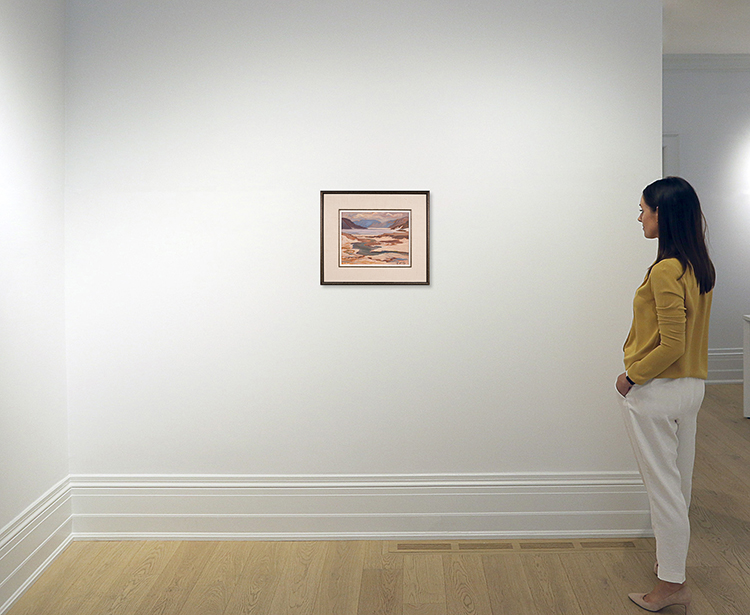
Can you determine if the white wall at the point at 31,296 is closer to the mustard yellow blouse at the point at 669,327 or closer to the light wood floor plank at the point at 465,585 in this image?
the light wood floor plank at the point at 465,585

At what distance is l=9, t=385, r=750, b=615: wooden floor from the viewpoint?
2.33m

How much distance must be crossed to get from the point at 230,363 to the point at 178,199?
2.65 feet

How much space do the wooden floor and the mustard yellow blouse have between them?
0.91m

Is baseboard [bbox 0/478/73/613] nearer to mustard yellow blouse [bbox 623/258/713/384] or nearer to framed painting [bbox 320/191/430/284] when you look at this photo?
framed painting [bbox 320/191/430/284]

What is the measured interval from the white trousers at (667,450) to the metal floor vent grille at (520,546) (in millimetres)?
541

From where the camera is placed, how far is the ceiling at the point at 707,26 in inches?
143

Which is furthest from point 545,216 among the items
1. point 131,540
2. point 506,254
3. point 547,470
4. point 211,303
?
point 131,540

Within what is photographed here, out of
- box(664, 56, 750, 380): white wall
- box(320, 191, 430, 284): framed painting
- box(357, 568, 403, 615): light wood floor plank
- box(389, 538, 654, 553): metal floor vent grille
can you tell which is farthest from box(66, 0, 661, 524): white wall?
box(664, 56, 750, 380): white wall

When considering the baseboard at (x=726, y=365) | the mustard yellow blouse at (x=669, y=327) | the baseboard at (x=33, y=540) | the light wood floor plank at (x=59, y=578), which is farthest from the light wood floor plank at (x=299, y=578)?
the baseboard at (x=726, y=365)

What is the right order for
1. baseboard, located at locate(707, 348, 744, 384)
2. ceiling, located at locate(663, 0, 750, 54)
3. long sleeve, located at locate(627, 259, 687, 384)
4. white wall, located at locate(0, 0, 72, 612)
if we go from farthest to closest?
baseboard, located at locate(707, 348, 744, 384) → ceiling, located at locate(663, 0, 750, 54) → white wall, located at locate(0, 0, 72, 612) → long sleeve, located at locate(627, 259, 687, 384)

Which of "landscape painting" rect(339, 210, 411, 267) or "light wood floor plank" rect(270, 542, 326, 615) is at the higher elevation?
"landscape painting" rect(339, 210, 411, 267)

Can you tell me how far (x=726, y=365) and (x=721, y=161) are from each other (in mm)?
2024

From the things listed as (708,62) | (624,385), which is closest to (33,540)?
(624,385)

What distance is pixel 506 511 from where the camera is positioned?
9.51 ft
